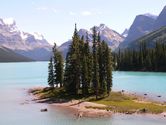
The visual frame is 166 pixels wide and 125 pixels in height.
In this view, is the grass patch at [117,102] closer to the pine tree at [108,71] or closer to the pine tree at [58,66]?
the pine tree at [108,71]

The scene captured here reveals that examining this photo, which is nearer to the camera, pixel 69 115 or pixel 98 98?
pixel 69 115

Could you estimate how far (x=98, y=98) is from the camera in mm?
103375

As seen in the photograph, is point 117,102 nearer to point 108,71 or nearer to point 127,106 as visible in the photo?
point 127,106

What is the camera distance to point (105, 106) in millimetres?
90750

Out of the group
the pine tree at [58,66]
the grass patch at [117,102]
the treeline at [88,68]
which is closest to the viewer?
the grass patch at [117,102]

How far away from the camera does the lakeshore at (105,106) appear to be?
269 ft

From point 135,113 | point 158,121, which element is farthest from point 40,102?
point 158,121

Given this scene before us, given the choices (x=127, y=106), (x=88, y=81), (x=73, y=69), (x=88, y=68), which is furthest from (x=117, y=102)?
(x=73, y=69)

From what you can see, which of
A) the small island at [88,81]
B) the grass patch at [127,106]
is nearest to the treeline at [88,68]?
the small island at [88,81]

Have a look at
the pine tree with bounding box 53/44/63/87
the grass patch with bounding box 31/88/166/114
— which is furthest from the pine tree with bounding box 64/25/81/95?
the pine tree with bounding box 53/44/63/87

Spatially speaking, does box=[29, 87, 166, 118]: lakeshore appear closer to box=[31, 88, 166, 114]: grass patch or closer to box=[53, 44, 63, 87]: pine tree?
box=[31, 88, 166, 114]: grass patch

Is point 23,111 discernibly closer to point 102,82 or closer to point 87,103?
point 87,103

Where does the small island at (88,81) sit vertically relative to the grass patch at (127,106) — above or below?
above

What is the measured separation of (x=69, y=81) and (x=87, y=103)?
56.5 ft
